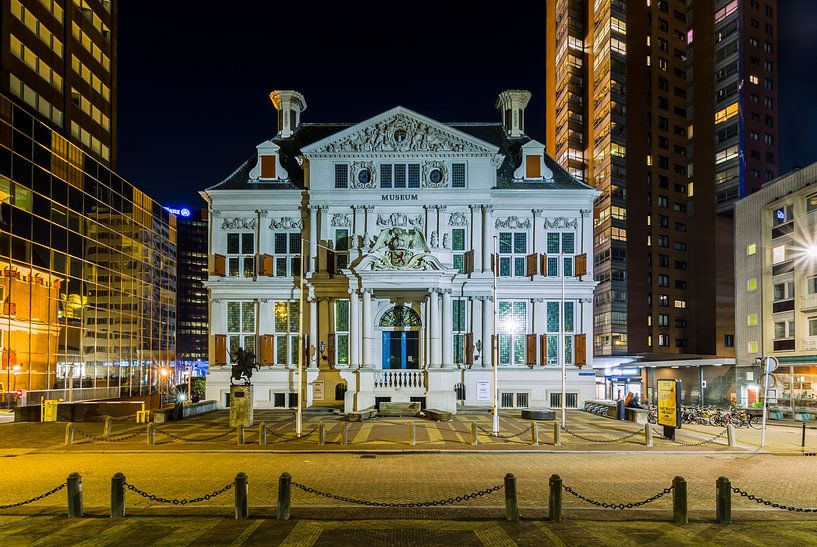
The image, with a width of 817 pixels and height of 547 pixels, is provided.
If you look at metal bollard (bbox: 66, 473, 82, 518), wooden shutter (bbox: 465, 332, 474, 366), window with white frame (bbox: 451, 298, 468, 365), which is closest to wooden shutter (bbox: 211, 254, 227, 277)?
window with white frame (bbox: 451, 298, 468, 365)

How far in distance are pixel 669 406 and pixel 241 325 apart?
26.9 metres

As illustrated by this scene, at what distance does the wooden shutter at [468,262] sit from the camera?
41.3 meters

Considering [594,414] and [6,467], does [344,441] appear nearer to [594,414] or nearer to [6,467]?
[6,467]

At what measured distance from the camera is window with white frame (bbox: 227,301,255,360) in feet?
140

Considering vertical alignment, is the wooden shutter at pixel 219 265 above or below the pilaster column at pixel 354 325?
above

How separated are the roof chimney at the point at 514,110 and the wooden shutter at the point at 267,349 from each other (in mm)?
21923

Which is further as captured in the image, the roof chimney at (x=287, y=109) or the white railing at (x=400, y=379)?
the roof chimney at (x=287, y=109)

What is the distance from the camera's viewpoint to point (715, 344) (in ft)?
298

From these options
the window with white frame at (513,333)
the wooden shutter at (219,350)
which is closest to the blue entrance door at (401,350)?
the window with white frame at (513,333)

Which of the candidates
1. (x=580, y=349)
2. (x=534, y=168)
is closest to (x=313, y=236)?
(x=534, y=168)

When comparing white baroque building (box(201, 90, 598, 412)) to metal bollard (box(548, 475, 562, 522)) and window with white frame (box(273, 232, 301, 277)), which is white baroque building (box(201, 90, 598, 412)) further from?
metal bollard (box(548, 475, 562, 522))

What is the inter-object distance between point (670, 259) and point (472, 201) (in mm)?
63916

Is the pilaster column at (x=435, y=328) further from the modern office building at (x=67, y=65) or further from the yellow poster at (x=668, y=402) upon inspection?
the modern office building at (x=67, y=65)

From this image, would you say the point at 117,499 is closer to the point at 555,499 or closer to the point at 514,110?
the point at 555,499
